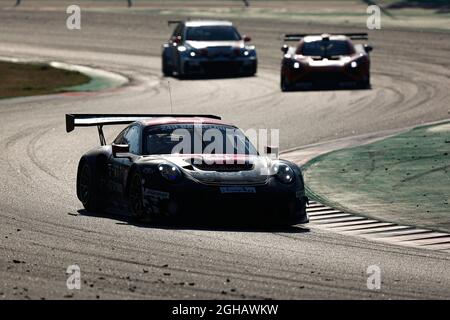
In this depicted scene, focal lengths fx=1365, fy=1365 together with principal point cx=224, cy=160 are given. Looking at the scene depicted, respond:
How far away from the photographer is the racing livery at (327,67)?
30344 millimetres

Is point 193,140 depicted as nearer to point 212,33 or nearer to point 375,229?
point 375,229

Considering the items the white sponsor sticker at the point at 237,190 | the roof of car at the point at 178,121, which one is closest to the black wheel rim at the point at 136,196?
the white sponsor sticker at the point at 237,190

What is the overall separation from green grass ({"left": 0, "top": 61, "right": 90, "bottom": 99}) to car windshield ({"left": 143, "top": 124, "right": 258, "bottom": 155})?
16.4 m

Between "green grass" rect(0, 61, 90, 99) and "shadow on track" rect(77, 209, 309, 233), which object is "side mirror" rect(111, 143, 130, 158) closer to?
"shadow on track" rect(77, 209, 309, 233)

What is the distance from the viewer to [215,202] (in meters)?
13.2

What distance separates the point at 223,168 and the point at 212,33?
21626 millimetres

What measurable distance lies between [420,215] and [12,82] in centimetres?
2168

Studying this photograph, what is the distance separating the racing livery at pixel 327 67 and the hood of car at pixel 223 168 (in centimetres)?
1656

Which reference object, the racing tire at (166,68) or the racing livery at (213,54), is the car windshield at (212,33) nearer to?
the racing livery at (213,54)

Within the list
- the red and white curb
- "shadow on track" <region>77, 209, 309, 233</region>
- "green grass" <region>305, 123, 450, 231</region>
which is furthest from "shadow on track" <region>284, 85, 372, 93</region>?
"shadow on track" <region>77, 209, 309, 233</region>

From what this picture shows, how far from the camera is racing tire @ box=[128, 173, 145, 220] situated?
535 inches

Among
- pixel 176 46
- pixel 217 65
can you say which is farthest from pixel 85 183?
pixel 176 46

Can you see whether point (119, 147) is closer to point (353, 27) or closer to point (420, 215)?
point (420, 215)

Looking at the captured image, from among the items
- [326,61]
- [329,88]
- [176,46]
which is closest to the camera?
[326,61]
